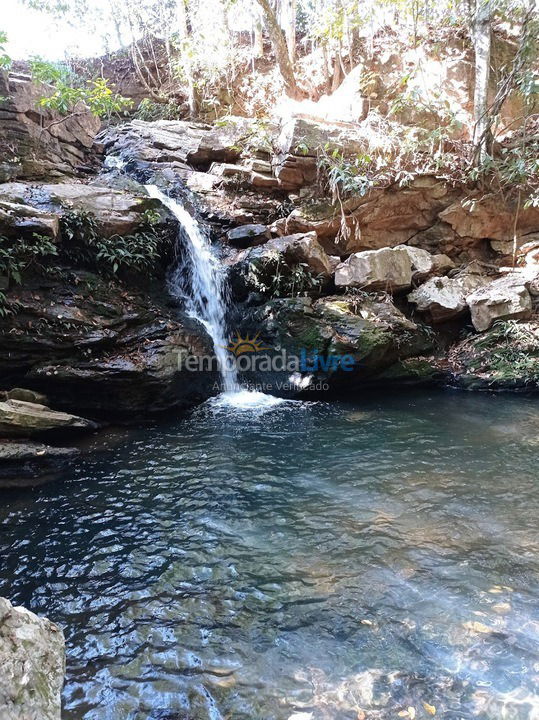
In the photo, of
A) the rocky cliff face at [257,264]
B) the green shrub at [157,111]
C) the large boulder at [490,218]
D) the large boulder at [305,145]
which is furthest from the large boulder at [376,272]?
the green shrub at [157,111]

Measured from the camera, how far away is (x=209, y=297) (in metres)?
8.91

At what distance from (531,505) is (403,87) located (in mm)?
12896

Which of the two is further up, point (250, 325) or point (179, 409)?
point (250, 325)

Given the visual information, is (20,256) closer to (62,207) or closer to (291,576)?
(62,207)

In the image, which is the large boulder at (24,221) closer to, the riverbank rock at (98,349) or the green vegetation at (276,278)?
the riverbank rock at (98,349)

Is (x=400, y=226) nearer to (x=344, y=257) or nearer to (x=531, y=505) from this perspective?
(x=344, y=257)

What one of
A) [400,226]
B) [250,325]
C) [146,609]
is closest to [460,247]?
[400,226]

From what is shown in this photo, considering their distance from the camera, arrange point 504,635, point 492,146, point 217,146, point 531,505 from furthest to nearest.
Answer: point 217,146
point 492,146
point 531,505
point 504,635

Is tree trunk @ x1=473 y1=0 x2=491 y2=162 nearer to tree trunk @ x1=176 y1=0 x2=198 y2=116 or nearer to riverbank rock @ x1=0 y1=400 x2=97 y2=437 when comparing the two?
tree trunk @ x1=176 y1=0 x2=198 y2=116

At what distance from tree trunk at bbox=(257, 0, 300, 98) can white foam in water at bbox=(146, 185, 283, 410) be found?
7.34 meters

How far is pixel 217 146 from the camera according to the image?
11.5 meters

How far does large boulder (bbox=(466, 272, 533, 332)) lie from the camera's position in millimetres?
9250

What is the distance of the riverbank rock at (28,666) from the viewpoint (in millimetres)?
1516

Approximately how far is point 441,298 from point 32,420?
8.62 m
